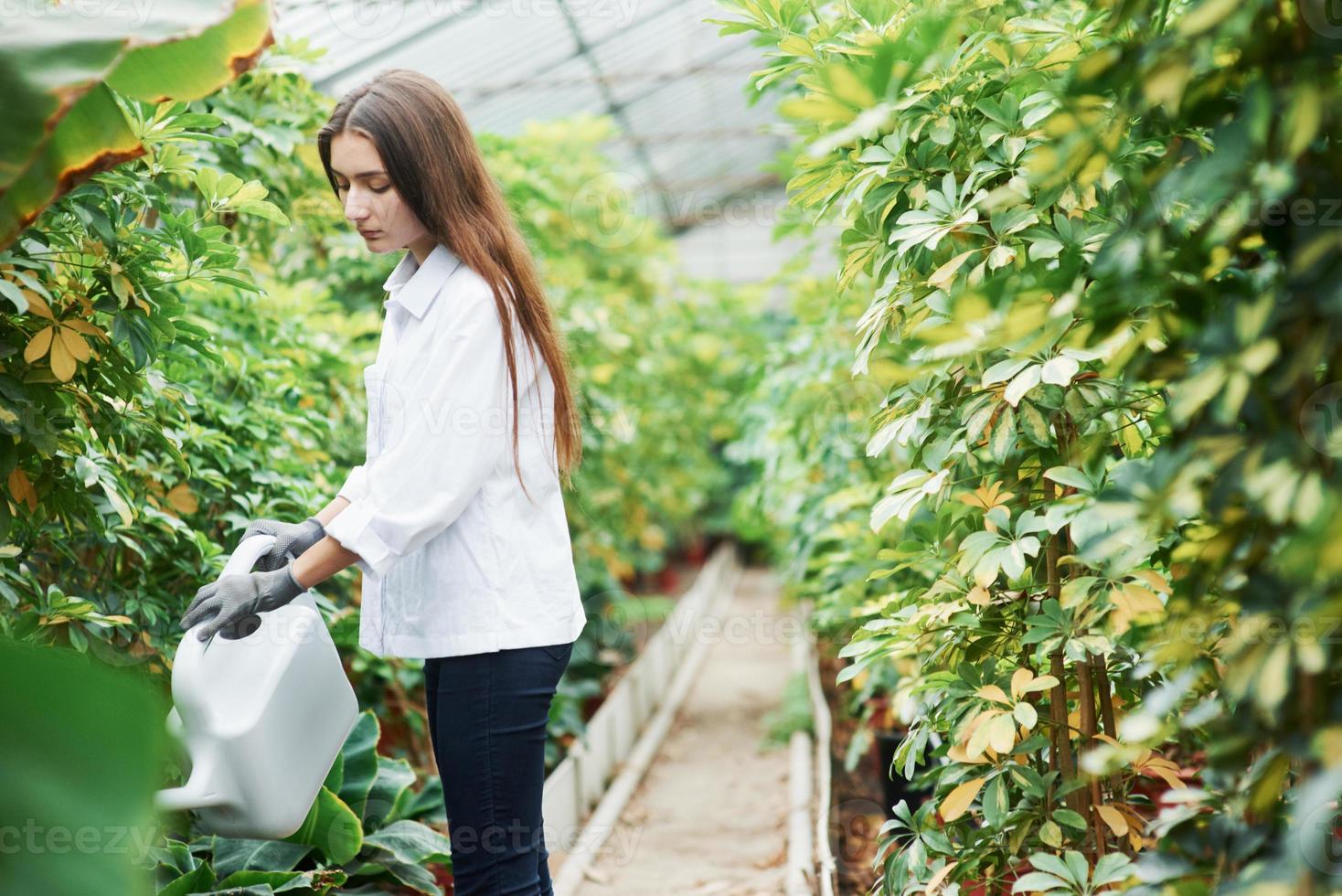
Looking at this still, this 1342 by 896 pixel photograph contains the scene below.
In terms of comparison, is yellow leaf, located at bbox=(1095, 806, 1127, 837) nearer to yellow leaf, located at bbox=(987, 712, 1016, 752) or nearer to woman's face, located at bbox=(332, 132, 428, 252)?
yellow leaf, located at bbox=(987, 712, 1016, 752)

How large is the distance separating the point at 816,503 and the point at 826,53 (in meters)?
2.70

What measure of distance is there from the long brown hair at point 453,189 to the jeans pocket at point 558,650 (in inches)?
10.3

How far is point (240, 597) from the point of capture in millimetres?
1628

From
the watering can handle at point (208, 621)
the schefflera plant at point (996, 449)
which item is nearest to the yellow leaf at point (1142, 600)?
the schefflera plant at point (996, 449)

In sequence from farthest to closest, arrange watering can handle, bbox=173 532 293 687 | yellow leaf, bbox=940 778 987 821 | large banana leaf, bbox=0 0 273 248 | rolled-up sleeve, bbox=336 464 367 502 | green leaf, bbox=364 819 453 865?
1. green leaf, bbox=364 819 453 865
2. rolled-up sleeve, bbox=336 464 367 502
3. yellow leaf, bbox=940 778 987 821
4. watering can handle, bbox=173 532 293 687
5. large banana leaf, bbox=0 0 273 248

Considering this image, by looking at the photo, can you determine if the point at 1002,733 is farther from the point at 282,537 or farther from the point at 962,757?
the point at 282,537

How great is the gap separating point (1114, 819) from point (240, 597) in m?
1.35

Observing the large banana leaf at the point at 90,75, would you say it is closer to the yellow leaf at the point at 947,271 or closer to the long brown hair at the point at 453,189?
the long brown hair at the point at 453,189

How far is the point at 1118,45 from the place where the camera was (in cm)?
126

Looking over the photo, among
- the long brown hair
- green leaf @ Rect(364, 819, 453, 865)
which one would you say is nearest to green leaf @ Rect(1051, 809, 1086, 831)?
the long brown hair

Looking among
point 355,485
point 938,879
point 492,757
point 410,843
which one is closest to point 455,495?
point 355,485

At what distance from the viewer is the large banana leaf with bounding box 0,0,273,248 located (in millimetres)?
1289

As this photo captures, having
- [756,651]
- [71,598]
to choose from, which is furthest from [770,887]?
[756,651]

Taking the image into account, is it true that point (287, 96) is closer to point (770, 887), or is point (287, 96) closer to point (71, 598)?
point (71, 598)
